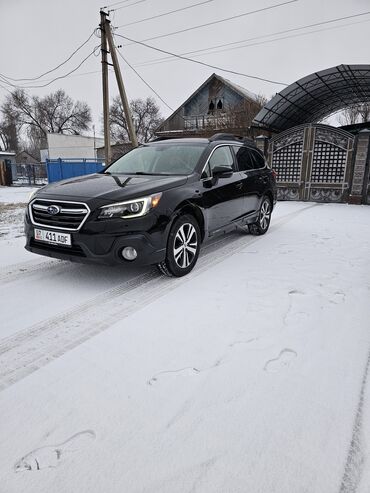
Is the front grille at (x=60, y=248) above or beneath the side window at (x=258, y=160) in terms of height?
beneath

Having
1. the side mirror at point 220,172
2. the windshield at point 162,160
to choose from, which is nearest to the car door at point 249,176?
the side mirror at point 220,172

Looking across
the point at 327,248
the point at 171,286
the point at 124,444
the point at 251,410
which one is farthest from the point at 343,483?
the point at 327,248

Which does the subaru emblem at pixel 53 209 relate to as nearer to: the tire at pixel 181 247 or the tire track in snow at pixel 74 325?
the tire track in snow at pixel 74 325

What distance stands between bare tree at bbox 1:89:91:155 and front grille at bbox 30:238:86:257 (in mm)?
58723

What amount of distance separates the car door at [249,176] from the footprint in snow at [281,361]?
347cm

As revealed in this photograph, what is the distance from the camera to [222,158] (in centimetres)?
515

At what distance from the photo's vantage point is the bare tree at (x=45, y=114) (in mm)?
Answer: 55875

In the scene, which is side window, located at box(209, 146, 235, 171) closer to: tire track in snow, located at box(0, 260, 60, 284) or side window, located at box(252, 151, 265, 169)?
side window, located at box(252, 151, 265, 169)

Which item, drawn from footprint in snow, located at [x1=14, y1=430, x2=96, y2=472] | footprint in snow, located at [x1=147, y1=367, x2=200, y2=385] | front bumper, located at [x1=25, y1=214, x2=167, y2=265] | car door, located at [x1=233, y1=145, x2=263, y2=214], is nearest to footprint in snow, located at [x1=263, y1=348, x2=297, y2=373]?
footprint in snow, located at [x1=147, y1=367, x2=200, y2=385]

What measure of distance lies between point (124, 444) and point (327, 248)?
15.9 ft

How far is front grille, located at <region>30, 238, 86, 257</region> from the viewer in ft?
11.8

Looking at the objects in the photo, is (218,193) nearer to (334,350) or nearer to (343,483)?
(334,350)

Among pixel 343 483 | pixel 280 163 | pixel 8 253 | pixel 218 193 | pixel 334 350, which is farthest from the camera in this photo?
pixel 280 163

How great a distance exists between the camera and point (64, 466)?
162 centimetres
